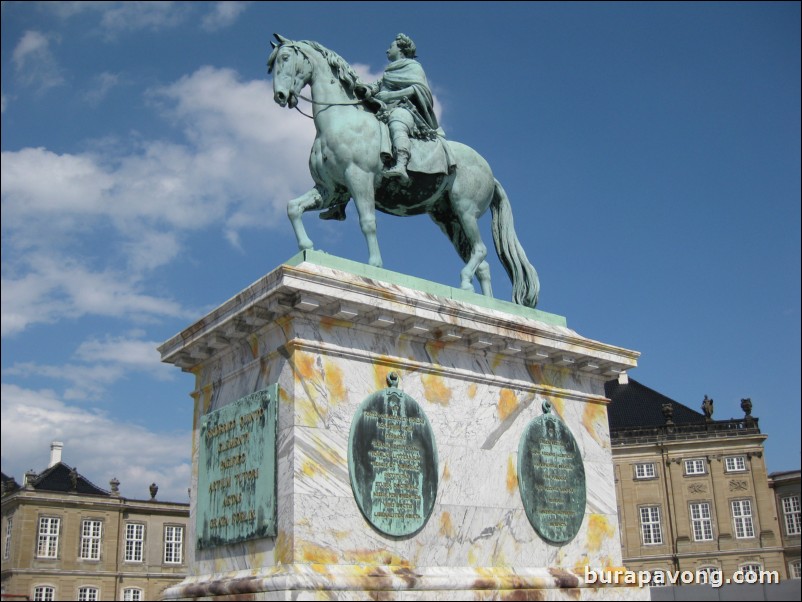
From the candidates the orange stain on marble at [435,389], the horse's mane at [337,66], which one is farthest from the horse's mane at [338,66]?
the orange stain on marble at [435,389]

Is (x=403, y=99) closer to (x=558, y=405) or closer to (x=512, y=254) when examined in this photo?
(x=512, y=254)

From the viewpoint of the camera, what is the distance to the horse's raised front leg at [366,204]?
373 inches


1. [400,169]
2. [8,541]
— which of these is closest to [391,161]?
[400,169]

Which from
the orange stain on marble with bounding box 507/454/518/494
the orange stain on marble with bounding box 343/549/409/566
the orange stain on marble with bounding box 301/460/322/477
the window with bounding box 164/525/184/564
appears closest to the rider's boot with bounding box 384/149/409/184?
the orange stain on marble with bounding box 507/454/518/494

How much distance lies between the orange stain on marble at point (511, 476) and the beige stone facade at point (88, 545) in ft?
167

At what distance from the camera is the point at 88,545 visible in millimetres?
55656

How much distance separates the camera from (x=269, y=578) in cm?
739

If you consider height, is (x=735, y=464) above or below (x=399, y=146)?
above

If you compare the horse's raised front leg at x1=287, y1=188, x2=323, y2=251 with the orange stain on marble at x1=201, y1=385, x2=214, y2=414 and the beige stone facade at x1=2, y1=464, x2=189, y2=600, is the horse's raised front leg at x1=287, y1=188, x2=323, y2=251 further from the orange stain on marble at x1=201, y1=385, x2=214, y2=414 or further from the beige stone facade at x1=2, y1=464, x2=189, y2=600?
the beige stone facade at x1=2, y1=464, x2=189, y2=600

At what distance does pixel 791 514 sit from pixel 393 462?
188 ft

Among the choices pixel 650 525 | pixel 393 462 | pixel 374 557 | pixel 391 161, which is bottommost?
pixel 374 557

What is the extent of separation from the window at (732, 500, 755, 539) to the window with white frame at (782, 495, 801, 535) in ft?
10.8

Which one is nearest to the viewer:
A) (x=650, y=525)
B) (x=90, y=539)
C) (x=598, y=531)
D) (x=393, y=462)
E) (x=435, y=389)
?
(x=393, y=462)

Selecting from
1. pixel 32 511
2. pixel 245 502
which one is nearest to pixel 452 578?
pixel 245 502
